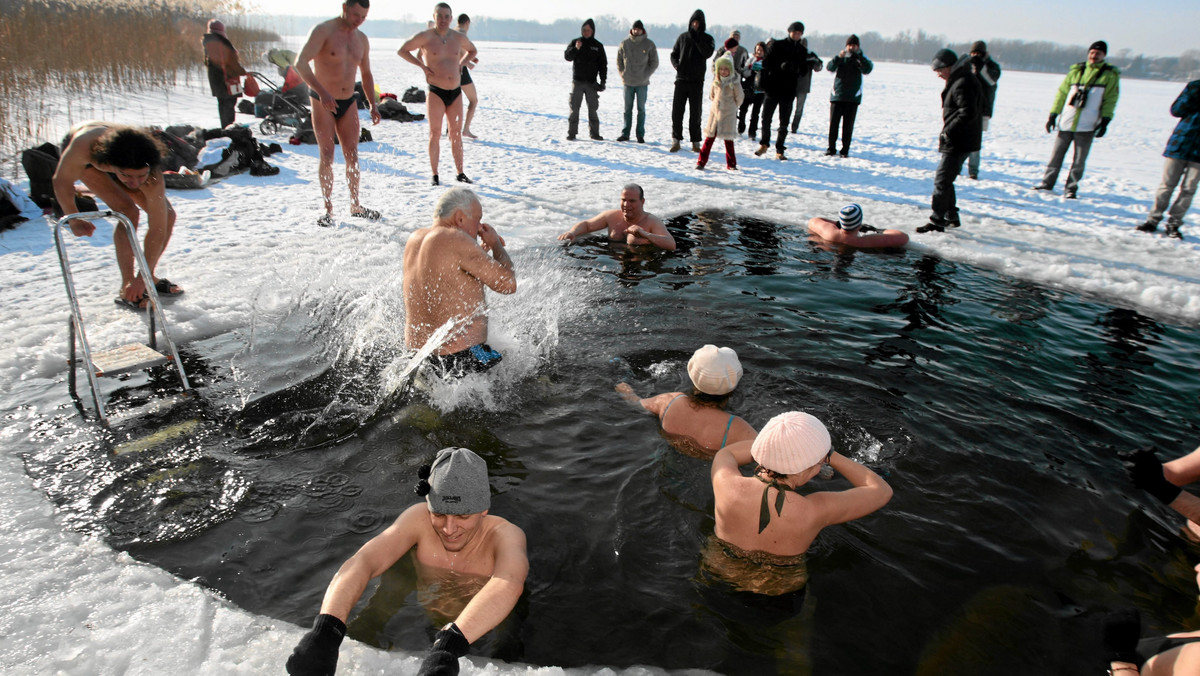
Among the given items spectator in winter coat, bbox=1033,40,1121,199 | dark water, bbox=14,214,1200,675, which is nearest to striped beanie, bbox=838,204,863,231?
dark water, bbox=14,214,1200,675

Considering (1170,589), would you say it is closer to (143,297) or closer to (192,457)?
(192,457)

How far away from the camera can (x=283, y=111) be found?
1295 centimetres

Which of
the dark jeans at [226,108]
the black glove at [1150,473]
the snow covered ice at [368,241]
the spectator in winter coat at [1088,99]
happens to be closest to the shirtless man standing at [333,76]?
the snow covered ice at [368,241]

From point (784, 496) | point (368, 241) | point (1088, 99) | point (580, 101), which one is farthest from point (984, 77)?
point (784, 496)

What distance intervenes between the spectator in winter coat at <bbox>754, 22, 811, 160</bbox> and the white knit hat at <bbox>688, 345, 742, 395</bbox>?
353 inches

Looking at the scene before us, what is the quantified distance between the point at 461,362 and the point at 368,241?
3.16m

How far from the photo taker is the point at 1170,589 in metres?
3.00

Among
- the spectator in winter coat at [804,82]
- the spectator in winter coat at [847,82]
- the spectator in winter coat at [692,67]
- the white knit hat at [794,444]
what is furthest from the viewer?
the spectator in winter coat at [804,82]

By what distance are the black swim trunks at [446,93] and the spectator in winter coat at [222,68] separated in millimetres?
4886

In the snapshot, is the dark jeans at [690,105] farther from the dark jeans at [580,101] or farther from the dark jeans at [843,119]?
the dark jeans at [843,119]

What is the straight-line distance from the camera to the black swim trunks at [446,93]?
28.8 feet

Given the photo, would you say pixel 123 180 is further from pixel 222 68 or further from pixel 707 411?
pixel 222 68

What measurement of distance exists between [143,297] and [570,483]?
3.87m

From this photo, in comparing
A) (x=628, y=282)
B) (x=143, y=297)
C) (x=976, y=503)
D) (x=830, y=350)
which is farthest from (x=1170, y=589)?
(x=143, y=297)
